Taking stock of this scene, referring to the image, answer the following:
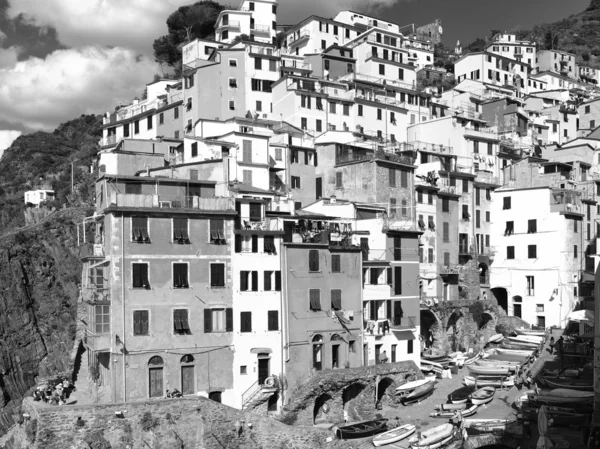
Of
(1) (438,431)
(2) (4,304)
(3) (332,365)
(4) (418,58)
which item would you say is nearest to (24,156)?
(2) (4,304)

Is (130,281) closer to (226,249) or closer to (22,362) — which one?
(226,249)

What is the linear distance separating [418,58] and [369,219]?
79.7m

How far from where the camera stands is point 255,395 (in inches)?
1839

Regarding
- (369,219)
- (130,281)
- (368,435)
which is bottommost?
(368,435)

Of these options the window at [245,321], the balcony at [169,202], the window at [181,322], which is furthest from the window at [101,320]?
the window at [245,321]

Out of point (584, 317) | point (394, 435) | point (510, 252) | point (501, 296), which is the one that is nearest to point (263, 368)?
point (394, 435)

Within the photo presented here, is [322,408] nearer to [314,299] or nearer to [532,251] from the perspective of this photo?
[314,299]

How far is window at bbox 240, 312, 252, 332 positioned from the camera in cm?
4753

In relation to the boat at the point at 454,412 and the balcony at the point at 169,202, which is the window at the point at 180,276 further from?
the boat at the point at 454,412

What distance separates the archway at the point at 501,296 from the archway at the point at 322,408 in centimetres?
2928

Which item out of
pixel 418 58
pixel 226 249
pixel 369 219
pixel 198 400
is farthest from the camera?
pixel 418 58

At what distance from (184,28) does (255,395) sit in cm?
7158

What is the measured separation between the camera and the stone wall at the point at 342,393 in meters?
47.4

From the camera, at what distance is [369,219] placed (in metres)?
56.2
